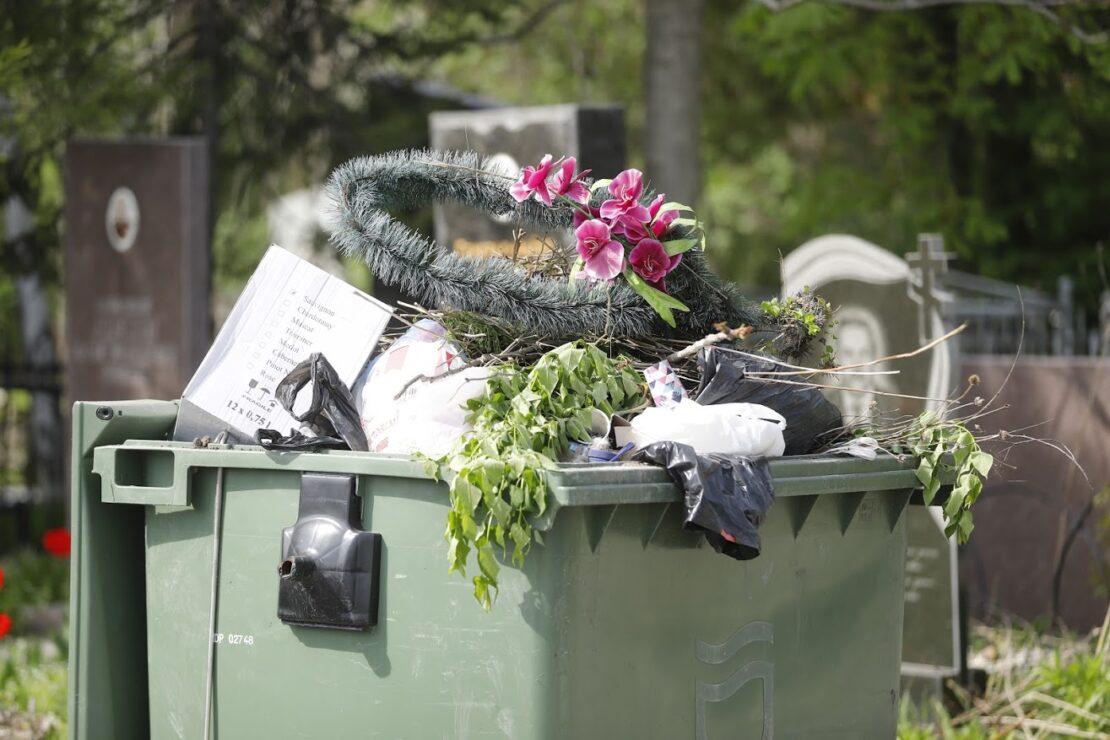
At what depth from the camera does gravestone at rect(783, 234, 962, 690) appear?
584cm

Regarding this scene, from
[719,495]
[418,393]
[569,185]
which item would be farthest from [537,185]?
[719,495]

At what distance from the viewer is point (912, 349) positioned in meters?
5.98

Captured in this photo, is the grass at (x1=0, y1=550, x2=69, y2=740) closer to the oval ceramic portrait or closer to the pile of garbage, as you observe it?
the oval ceramic portrait

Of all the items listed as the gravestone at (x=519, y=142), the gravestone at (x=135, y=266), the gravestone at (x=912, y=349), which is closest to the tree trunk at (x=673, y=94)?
the gravestone at (x=519, y=142)

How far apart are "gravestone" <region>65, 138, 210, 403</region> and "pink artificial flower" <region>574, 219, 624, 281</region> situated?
5171 mm

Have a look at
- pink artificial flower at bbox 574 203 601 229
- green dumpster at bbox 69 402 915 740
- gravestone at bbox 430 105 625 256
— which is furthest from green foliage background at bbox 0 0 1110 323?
pink artificial flower at bbox 574 203 601 229

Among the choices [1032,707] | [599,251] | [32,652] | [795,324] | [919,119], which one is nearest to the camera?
[599,251]

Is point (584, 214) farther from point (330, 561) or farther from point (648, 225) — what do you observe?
point (330, 561)

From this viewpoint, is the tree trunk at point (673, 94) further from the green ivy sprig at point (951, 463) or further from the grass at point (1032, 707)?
the green ivy sprig at point (951, 463)

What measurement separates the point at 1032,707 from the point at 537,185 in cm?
328

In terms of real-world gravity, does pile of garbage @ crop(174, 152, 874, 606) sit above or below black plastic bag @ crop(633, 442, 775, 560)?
above

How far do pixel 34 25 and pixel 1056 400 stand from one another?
5847mm

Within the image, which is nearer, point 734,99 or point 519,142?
point 519,142

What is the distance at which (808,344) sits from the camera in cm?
378
